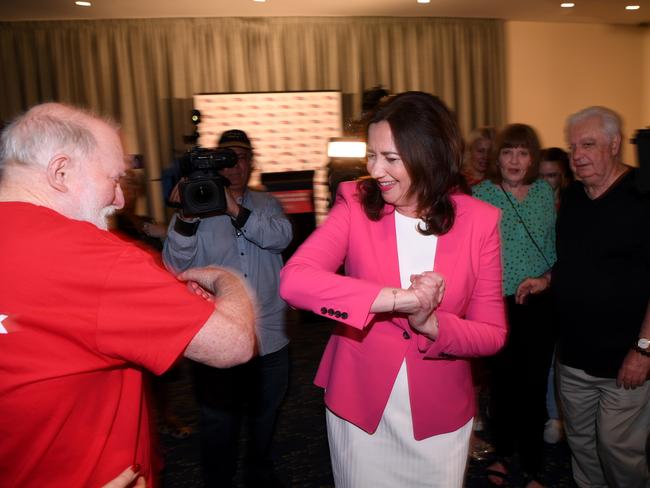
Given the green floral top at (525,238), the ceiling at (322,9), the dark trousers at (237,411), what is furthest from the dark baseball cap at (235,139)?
the ceiling at (322,9)

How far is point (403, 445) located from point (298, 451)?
1.68 m

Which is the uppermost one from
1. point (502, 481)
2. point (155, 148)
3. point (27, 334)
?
point (155, 148)

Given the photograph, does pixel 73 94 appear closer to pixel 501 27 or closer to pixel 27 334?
pixel 501 27

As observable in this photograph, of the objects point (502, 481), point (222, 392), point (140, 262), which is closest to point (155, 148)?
point (222, 392)

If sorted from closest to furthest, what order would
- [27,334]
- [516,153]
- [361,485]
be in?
[27,334]
[361,485]
[516,153]

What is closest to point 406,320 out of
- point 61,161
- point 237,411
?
point 61,161

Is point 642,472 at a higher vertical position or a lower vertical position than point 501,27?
lower

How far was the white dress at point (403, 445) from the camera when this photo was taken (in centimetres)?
146

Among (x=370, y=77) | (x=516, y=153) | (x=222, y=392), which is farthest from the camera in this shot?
(x=370, y=77)

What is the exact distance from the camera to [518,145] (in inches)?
102

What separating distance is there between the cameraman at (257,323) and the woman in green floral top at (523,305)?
43.2 inches

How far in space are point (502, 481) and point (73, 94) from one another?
6.54 metres

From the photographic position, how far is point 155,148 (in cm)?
678

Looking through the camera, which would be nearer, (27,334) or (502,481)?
(27,334)
